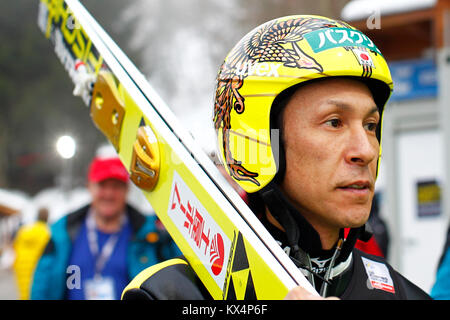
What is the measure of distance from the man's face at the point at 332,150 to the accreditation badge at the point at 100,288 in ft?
5.56

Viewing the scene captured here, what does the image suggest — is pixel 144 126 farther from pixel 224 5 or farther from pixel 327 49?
pixel 224 5

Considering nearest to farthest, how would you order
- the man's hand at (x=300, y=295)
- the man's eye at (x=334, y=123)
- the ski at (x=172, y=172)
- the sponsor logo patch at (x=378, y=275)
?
the man's hand at (x=300, y=295) < the ski at (x=172, y=172) < the man's eye at (x=334, y=123) < the sponsor logo patch at (x=378, y=275)

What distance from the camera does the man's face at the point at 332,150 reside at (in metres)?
1.42

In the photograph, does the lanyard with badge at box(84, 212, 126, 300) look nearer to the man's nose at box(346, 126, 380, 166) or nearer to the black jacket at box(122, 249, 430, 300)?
the black jacket at box(122, 249, 430, 300)

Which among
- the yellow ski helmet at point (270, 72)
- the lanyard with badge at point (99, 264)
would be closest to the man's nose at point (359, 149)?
the yellow ski helmet at point (270, 72)

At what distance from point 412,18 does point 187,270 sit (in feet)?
15.8

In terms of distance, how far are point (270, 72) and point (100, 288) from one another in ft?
6.26

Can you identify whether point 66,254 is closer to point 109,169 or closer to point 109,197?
point 109,197

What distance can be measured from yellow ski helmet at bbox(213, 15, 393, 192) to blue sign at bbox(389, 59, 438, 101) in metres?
5.50

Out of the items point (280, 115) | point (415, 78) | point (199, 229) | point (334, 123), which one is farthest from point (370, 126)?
point (415, 78)

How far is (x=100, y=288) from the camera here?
9.57ft

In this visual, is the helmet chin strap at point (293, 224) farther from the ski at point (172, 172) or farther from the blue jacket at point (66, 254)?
the blue jacket at point (66, 254)

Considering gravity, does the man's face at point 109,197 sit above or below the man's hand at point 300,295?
above
